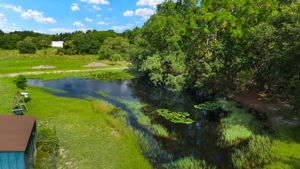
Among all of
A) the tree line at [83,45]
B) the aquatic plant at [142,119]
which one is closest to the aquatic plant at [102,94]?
the aquatic plant at [142,119]

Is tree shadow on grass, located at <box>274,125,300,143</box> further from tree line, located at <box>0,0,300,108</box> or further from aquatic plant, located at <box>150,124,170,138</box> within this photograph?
aquatic plant, located at <box>150,124,170,138</box>

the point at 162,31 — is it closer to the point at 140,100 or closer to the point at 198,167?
the point at 140,100

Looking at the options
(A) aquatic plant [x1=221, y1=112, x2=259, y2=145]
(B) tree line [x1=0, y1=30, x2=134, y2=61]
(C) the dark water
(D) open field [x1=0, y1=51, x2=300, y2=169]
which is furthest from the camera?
(B) tree line [x1=0, y1=30, x2=134, y2=61]

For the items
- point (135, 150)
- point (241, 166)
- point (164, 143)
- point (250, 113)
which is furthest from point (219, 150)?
point (250, 113)

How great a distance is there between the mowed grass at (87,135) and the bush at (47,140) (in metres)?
0.57

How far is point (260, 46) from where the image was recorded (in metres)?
26.6

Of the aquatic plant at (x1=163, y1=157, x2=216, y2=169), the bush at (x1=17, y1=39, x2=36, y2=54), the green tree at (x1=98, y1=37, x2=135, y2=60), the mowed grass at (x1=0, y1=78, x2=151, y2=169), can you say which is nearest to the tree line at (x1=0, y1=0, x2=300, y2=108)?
the aquatic plant at (x1=163, y1=157, x2=216, y2=169)

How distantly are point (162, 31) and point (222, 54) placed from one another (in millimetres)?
14626

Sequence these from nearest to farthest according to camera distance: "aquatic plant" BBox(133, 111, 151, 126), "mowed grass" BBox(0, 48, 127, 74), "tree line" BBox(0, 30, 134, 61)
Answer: "aquatic plant" BBox(133, 111, 151, 126) < "mowed grass" BBox(0, 48, 127, 74) < "tree line" BBox(0, 30, 134, 61)

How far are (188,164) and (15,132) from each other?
12082 millimetres

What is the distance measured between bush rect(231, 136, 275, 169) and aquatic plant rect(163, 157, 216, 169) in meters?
2.51

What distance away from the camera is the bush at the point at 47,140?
14883mm

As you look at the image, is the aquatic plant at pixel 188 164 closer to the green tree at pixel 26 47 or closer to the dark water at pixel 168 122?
the dark water at pixel 168 122

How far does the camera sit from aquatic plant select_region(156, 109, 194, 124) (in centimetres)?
2289
